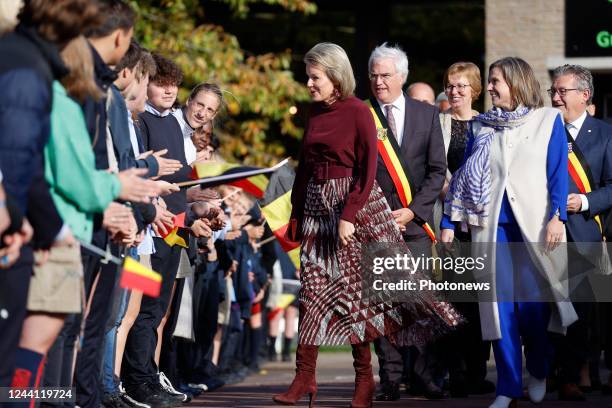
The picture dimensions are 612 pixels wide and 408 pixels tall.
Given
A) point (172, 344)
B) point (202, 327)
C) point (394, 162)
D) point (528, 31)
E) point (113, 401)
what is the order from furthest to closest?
1. point (528, 31)
2. point (202, 327)
3. point (172, 344)
4. point (394, 162)
5. point (113, 401)

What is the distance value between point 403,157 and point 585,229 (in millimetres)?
1482

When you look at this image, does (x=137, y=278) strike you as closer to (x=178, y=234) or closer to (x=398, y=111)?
(x=178, y=234)

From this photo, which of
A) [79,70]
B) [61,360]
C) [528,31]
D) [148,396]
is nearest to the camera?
[79,70]

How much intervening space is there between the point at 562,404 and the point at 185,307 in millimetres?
2927

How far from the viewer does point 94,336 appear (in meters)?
7.04

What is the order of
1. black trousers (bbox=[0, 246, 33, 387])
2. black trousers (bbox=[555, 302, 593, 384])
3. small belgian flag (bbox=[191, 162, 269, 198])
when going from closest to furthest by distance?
black trousers (bbox=[0, 246, 33, 387]) < small belgian flag (bbox=[191, 162, 269, 198]) < black trousers (bbox=[555, 302, 593, 384])

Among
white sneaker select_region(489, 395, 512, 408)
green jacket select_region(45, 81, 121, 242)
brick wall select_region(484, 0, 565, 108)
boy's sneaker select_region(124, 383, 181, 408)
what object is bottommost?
boy's sneaker select_region(124, 383, 181, 408)

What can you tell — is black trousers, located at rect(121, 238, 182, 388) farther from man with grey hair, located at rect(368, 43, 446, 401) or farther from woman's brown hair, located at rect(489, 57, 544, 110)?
woman's brown hair, located at rect(489, 57, 544, 110)

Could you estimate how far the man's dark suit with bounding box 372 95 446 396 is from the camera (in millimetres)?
9477

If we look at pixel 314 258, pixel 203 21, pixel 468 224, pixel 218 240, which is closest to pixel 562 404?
pixel 468 224

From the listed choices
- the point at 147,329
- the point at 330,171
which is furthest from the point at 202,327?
the point at 330,171

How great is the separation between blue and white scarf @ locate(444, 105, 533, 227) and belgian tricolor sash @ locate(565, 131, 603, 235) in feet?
4.83

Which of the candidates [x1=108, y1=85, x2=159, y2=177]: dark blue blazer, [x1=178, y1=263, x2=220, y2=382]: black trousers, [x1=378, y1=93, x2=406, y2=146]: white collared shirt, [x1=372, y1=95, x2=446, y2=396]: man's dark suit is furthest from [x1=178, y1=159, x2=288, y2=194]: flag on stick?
[x1=178, y1=263, x2=220, y2=382]: black trousers

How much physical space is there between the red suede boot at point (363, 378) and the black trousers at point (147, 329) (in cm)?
155
